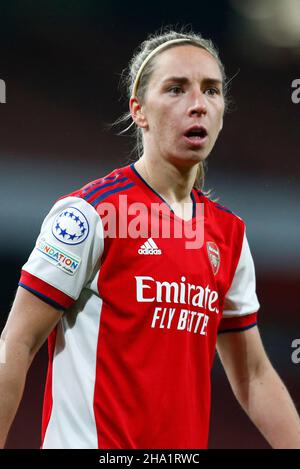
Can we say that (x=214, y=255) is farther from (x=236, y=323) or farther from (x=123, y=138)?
(x=123, y=138)

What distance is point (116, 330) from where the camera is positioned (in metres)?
1.52

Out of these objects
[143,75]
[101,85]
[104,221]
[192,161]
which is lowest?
[104,221]

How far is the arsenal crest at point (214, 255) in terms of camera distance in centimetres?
169

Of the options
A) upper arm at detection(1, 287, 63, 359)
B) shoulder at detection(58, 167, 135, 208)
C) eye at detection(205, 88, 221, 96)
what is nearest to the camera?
upper arm at detection(1, 287, 63, 359)

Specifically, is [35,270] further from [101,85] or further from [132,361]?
[101,85]

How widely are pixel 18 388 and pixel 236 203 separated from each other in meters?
1.87

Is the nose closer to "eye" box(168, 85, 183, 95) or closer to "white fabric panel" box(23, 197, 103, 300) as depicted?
"eye" box(168, 85, 183, 95)

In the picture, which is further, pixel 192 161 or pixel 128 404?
pixel 192 161

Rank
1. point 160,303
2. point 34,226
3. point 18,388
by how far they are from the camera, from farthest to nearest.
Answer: point 34,226, point 160,303, point 18,388

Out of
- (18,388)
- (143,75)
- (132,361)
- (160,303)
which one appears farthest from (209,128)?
(18,388)

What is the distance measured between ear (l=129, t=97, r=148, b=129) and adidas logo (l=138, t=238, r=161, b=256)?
273 mm

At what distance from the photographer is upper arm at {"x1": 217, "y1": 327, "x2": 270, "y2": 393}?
1.84 metres

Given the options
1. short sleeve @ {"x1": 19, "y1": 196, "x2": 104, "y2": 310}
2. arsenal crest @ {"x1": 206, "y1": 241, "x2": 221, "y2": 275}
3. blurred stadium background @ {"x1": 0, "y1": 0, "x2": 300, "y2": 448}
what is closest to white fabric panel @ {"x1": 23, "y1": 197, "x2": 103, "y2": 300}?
short sleeve @ {"x1": 19, "y1": 196, "x2": 104, "y2": 310}

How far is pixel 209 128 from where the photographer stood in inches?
63.7
